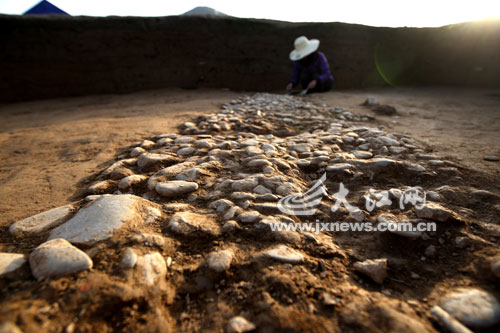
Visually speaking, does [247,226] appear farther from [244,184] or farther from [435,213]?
[435,213]

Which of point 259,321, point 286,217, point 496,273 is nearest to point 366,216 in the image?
point 286,217

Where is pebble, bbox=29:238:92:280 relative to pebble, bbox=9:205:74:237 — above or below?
above

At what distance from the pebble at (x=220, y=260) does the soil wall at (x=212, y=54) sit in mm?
5764

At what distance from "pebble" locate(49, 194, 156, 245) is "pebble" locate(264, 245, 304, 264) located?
585mm

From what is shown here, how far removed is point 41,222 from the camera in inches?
47.6

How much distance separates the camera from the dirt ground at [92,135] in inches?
64.7

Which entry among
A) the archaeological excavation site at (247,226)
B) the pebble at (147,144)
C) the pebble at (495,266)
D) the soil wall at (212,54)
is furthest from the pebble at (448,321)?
the soil wall at (212,54)

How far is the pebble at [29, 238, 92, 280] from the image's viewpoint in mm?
868

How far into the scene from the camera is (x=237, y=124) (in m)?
2.88

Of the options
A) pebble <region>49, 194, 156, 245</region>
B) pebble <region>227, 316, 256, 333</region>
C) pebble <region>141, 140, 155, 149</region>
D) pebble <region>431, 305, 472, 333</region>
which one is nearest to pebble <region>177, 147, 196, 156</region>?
pebble <region>141, 140, 155, 149</region>

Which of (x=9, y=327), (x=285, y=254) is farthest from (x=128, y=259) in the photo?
(x=285, y=254)

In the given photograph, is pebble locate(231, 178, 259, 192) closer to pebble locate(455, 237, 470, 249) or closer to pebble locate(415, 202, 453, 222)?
pebble locate(415, 202, 453, 222)

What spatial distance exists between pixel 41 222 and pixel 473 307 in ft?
5.42

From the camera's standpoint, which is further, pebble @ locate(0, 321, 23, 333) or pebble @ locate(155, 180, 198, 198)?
pebble @ locate(155, 180, 198, 198)
